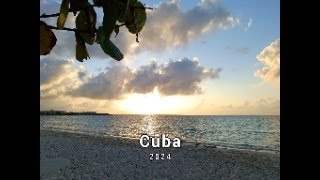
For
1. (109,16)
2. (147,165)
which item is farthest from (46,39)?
(147,165)

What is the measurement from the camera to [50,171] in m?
13.8

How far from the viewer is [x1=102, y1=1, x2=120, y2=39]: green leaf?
0.50 metres

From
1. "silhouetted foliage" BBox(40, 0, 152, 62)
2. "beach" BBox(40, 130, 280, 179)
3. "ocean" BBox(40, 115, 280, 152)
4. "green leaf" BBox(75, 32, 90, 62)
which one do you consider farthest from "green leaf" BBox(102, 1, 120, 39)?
"ocean" BBox(40, 115, 280, 152)

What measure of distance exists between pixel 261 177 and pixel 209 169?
87.1 inches

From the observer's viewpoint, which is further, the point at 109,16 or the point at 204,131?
the point at 204,131

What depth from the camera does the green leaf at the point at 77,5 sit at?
0.58 metres

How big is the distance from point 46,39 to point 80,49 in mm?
59

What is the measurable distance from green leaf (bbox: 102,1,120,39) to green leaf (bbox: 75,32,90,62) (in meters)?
0.12

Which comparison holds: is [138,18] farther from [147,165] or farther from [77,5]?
[147,165]

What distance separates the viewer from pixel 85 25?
633mm

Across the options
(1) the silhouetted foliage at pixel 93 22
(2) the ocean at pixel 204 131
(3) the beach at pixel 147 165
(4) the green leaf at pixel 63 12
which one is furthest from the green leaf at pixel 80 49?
(2) the ocean at pixel 204 131
